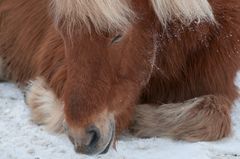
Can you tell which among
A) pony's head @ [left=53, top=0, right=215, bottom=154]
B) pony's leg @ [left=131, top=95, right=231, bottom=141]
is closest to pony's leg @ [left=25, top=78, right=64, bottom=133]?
pony's leg @ [left=131, top=95, right=231, bottom=141]

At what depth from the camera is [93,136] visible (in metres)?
2.95

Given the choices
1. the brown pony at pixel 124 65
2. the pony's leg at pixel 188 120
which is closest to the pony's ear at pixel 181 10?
the brown pony at pixel 124 65

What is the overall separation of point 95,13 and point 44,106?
1.32 metres

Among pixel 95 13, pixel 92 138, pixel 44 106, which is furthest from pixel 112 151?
pixel 95 13

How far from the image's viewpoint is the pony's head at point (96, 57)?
2947 millimetres

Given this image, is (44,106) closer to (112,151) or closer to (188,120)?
(112,151)

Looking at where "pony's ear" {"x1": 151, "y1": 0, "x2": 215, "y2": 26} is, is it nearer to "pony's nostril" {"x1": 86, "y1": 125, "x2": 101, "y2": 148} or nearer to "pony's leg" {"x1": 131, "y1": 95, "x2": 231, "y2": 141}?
"pony's leg" {"x1": 131, "y1": 95, "x2": 231, "y2": 141}

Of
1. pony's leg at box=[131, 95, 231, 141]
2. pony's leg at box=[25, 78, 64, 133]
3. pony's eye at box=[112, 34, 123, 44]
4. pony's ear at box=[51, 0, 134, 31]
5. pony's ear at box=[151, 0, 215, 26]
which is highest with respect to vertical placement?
pony's ear at box=[51, 0, 134, 31]

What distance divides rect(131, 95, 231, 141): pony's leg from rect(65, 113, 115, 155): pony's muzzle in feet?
2.64

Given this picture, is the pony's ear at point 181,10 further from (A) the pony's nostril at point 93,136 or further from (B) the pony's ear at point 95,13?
(A) the pony's nostril at point 93,136

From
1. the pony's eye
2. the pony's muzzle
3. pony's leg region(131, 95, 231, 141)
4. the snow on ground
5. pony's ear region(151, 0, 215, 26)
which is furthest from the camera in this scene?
pony's leg region(131, 95, 231, 141)

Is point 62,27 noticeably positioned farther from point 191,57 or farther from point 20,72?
point 20,72

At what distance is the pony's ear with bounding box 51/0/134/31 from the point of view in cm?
294

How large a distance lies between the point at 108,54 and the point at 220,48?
114 centimetres
